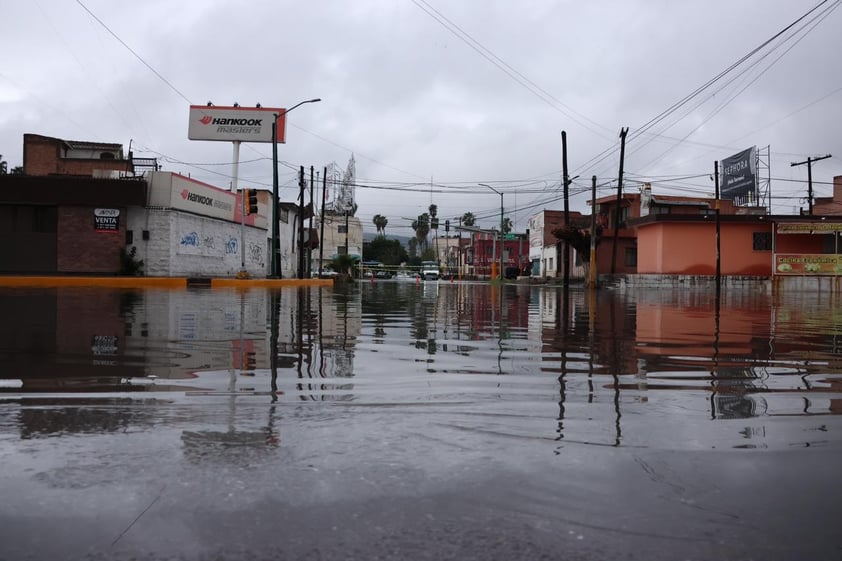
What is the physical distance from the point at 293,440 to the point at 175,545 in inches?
48.8

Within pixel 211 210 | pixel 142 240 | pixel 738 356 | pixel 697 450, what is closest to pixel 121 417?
pixel 697 450

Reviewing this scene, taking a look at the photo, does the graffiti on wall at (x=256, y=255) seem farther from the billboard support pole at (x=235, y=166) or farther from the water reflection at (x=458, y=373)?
the water reflection at (x=458, y=373)

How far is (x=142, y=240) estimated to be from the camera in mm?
32688

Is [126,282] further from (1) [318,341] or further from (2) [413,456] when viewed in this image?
(2) [413,456]

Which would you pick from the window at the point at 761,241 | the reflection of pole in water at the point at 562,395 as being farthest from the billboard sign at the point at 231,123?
the reflection of pole in water at the point at 562,395

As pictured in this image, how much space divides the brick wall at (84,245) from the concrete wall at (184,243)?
3.55ft

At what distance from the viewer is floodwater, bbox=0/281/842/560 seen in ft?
7.66

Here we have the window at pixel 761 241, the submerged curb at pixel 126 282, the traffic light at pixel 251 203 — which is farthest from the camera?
the window at pixel 761 241

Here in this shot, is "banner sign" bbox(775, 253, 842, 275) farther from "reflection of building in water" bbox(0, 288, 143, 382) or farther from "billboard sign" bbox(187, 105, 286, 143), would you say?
"reflection of building in water" bbox(0, 288, 143, 382)

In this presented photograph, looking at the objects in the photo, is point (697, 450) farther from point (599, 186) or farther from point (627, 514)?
point (599, 186)

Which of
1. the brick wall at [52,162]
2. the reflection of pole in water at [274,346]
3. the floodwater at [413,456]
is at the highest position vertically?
the brick wall at [52,162]

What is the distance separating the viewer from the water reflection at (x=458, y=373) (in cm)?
393

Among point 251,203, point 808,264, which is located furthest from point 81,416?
point 808,264

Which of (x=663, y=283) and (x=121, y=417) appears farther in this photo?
(x=663, y=283)
